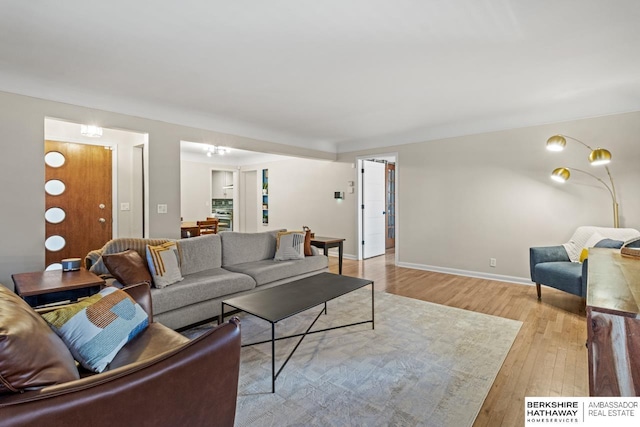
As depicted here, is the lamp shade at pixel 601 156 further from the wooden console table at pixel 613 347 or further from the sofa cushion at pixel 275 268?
the sofa cushion at pixel 275 268

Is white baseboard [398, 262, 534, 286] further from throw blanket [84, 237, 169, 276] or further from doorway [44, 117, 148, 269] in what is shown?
doorway [44, 117, 148, 269]

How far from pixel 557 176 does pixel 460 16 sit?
8.82ft

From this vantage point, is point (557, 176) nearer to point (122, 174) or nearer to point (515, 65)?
point (515, 65)

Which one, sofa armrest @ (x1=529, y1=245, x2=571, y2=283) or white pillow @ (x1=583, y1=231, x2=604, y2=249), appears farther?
sofa armrest @ (x1=529, y1=245, x2=571, y2=283)

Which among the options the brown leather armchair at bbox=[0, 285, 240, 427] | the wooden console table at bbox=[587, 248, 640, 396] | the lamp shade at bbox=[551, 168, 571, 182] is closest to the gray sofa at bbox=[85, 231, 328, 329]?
the brown leather armchair at bbox=[0, 285, 240, 427]

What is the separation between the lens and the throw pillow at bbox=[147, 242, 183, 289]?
9.02ft

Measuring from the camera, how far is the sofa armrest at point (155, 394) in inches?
30.8

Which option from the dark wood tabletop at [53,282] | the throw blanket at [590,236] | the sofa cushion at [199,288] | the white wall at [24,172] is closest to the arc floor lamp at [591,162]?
the throw blanket at [590,236]

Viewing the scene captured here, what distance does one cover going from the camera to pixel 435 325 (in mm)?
2939

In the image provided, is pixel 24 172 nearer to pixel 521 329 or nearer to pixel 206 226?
pixel 206 226

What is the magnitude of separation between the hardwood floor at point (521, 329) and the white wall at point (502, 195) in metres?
0.46

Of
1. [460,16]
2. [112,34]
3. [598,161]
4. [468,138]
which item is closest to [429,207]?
[468,138]

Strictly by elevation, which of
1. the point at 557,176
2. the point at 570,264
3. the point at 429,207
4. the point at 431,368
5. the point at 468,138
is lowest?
the point at 431,368

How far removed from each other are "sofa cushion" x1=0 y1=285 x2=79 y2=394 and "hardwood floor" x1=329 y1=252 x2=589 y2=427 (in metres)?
1.91
